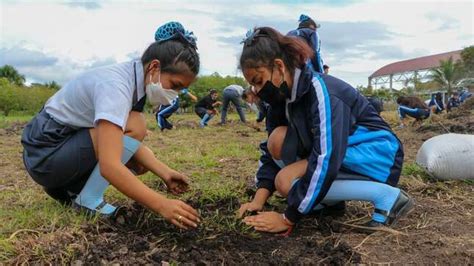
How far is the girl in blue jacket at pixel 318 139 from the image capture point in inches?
89.7

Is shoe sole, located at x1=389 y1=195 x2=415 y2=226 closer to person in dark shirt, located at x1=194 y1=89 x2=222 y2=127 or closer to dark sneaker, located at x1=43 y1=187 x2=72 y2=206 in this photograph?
dark sneaker, located at x1=43 y1=187 x2=72 y2=206

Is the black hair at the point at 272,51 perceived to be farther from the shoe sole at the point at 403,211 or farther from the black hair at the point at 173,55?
the shoe sole at the point at 403,211

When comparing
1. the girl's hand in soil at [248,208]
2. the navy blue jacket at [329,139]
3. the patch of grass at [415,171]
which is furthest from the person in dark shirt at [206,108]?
the navy blue jacket at [329,139]

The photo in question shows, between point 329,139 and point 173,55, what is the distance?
82 cm

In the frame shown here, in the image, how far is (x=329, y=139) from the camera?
2248 millimetres

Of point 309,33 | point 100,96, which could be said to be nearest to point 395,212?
point 100,96

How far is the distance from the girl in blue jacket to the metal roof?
218 feet

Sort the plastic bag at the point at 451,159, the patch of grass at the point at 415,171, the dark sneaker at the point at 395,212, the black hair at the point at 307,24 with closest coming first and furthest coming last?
the dark sneaker at the point at 395,212, the plastic bag at the point at 451,159, the patch of grass at the point at 415,171, the black hair at the point at 307,24

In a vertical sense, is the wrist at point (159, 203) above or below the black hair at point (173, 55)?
below

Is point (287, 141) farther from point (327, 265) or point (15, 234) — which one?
point (15, 234)

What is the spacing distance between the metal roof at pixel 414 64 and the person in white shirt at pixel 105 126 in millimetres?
66723

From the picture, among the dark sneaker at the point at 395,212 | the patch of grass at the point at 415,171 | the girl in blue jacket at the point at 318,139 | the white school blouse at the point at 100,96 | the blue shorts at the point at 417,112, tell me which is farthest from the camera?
the blue shorts at the point at 417,112

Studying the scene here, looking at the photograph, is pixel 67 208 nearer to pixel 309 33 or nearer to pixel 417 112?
pixel 309 33

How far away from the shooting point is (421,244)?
225 cm
